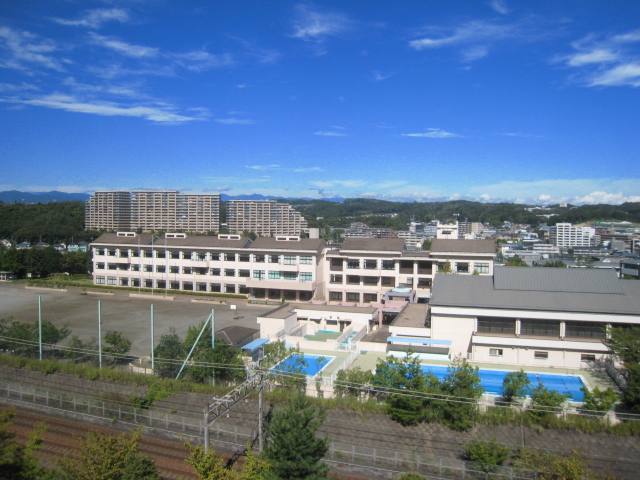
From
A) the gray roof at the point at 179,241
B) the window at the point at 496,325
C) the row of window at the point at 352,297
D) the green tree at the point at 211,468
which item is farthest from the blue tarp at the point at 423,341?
the gray roof at the point at 179,241

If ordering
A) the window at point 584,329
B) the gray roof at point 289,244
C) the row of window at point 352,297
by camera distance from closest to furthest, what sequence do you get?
the window at point 584,329 < the row of window at point 352,297 < the gray roof at point 289,244

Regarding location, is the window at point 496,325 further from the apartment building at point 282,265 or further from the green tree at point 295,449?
the green tree at point 295,449

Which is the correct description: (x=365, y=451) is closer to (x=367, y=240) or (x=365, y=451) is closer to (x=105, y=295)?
(x=367, y=240)

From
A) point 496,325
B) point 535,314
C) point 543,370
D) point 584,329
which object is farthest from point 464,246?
point 543,370

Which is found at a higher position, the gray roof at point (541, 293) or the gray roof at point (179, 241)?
the gray roof at point (179, 241)

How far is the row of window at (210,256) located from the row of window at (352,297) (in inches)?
107

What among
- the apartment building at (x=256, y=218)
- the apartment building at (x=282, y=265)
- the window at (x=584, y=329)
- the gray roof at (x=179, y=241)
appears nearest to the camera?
the window at (x=584, y=329)

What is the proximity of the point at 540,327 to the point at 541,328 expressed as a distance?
0.17ft

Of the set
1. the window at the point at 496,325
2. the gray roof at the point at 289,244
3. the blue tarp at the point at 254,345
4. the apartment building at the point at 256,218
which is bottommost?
the blue tarp at the point at 254,345

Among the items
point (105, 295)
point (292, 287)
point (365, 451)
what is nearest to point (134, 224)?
point (105, 295)

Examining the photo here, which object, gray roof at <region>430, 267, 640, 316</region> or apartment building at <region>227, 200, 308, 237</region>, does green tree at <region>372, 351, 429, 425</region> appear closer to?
gray roof at <region>430, 267, 640, 316</region>

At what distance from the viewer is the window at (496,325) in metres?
17.0

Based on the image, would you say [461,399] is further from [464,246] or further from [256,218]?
[256,218]

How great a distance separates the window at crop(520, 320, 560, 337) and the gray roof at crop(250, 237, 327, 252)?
15.9m
